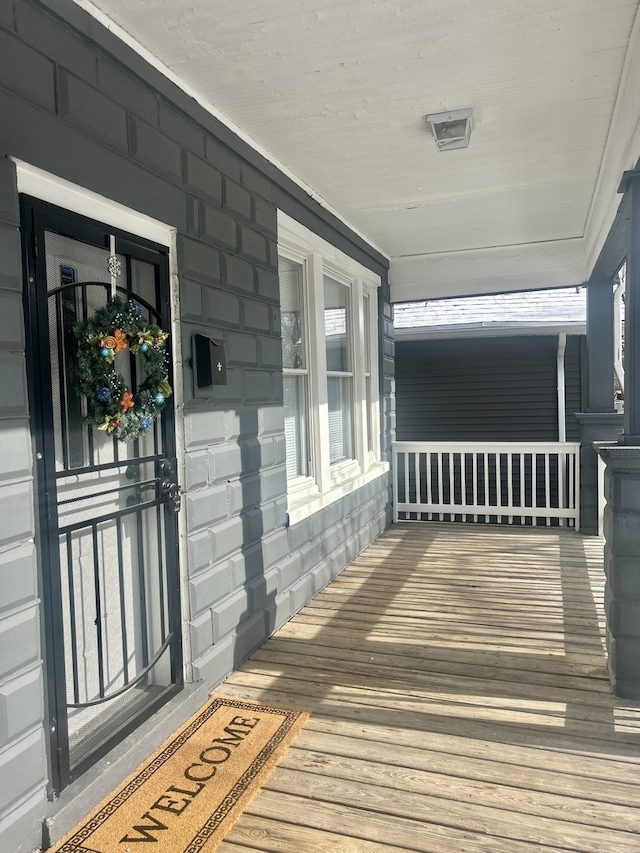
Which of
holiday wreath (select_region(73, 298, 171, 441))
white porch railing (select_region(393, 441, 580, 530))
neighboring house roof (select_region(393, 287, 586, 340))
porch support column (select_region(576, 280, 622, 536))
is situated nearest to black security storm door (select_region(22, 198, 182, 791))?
holiday wreath (select_region(73, 298, 171, 441))

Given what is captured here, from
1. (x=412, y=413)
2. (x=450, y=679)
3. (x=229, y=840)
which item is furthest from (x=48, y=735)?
(x=412, y=413)

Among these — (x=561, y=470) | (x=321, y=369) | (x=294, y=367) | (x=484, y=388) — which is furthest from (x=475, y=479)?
(x=484, y=388)

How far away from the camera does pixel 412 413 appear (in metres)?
8.93

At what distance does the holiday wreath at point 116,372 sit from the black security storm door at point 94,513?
0.20 ft

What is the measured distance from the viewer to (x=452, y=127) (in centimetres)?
305

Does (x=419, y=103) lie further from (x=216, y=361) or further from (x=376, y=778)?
(x=376, y=778)

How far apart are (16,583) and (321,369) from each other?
8.85ft

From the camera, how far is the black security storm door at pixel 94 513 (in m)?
1.88

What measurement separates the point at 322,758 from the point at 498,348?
280 inches

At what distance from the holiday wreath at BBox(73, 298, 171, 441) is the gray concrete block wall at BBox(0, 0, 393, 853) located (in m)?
0.28

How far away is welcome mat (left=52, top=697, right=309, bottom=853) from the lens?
1823 mm

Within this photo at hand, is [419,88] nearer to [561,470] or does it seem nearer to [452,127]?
[452,127]

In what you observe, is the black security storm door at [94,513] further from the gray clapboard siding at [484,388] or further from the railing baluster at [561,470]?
the gray clapboard siding at [484,388]

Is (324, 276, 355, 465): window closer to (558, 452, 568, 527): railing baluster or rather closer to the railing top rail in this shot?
the railing top rail
